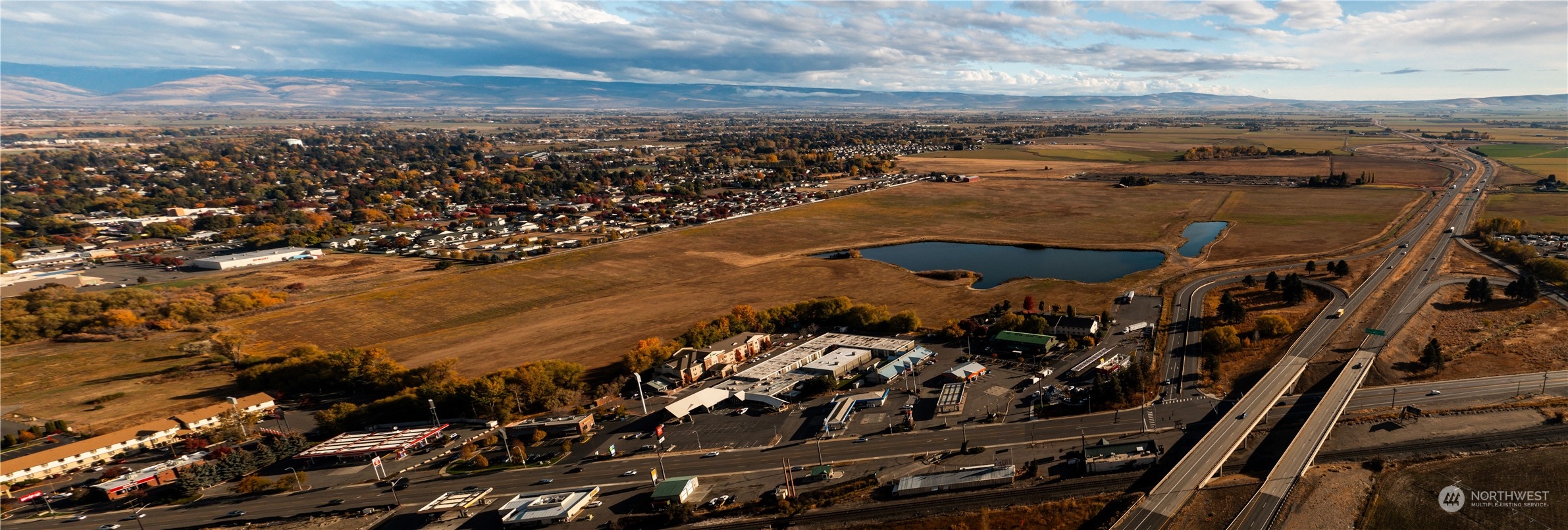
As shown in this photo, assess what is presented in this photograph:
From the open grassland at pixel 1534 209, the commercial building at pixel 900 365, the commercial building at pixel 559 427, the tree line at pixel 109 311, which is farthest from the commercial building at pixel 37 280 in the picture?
the open grassland at pixel 1534 209

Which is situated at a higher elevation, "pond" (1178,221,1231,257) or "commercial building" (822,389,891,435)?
"pond" (1178,221,1231,257)

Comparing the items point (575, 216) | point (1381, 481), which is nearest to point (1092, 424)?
point (1381, 481)

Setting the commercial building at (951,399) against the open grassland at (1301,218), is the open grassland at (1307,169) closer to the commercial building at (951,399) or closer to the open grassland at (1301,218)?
the open grassland at (1301,218)

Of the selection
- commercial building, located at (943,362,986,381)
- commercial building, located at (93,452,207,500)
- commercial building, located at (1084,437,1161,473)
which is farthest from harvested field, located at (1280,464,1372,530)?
commercial building, located at (93,452,207,500)

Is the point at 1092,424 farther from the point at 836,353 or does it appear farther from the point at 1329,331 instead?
the point at 1329,331

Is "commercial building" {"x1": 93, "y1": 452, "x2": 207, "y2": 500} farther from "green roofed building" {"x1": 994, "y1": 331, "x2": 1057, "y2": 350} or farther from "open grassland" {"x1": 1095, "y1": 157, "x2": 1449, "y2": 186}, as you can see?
"open grassland" {"x1": 1095, "y1": 157, "x2": 1449, "y2": 186}

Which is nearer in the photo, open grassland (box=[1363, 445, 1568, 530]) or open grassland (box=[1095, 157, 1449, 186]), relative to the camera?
open grassland (box=[1363, 445, 1568, 530])
